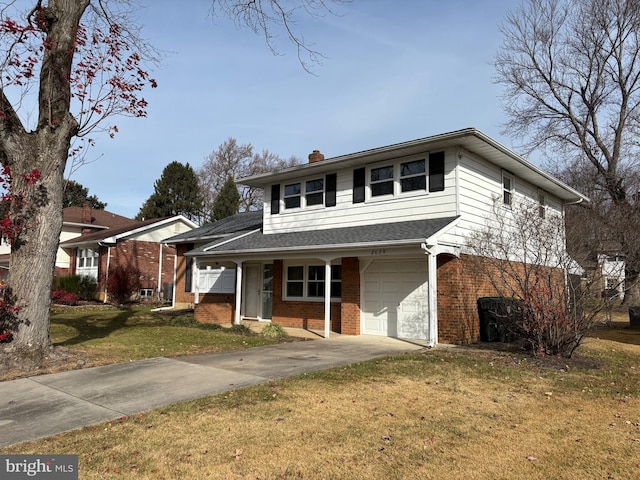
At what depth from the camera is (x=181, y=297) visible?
2142 cm

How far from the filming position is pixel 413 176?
41.3ft

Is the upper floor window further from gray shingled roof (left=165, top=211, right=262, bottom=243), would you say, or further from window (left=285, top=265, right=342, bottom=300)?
gray shingled roof (left=165, top=211, right=262, bottom=243)

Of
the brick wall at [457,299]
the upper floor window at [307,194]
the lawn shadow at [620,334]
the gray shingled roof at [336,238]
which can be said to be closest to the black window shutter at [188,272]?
the gray shingled roof at [336,238]

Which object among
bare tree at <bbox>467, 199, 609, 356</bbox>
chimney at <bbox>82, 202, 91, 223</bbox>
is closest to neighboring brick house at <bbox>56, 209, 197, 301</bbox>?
chimney at <bbox>82, 202, 91, 223</bbox>

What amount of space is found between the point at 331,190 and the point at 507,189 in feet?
18.0

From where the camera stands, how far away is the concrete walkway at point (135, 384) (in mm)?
5223

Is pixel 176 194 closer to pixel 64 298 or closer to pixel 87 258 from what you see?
pixel 87 258

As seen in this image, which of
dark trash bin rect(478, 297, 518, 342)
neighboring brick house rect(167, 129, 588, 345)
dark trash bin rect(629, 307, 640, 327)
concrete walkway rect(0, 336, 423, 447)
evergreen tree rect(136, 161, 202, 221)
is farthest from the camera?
evergreen tree rect(136, 161, 202, 221)

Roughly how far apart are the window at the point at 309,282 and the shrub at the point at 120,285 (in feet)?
39.1

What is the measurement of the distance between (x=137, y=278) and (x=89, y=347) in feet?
49.3

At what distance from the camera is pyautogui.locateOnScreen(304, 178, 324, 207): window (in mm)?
14875

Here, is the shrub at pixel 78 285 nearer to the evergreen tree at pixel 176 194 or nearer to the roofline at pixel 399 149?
the roofline at pixel 399 149

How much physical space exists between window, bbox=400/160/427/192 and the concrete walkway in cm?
458

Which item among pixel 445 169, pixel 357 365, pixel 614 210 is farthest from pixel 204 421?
pixel 614 210
